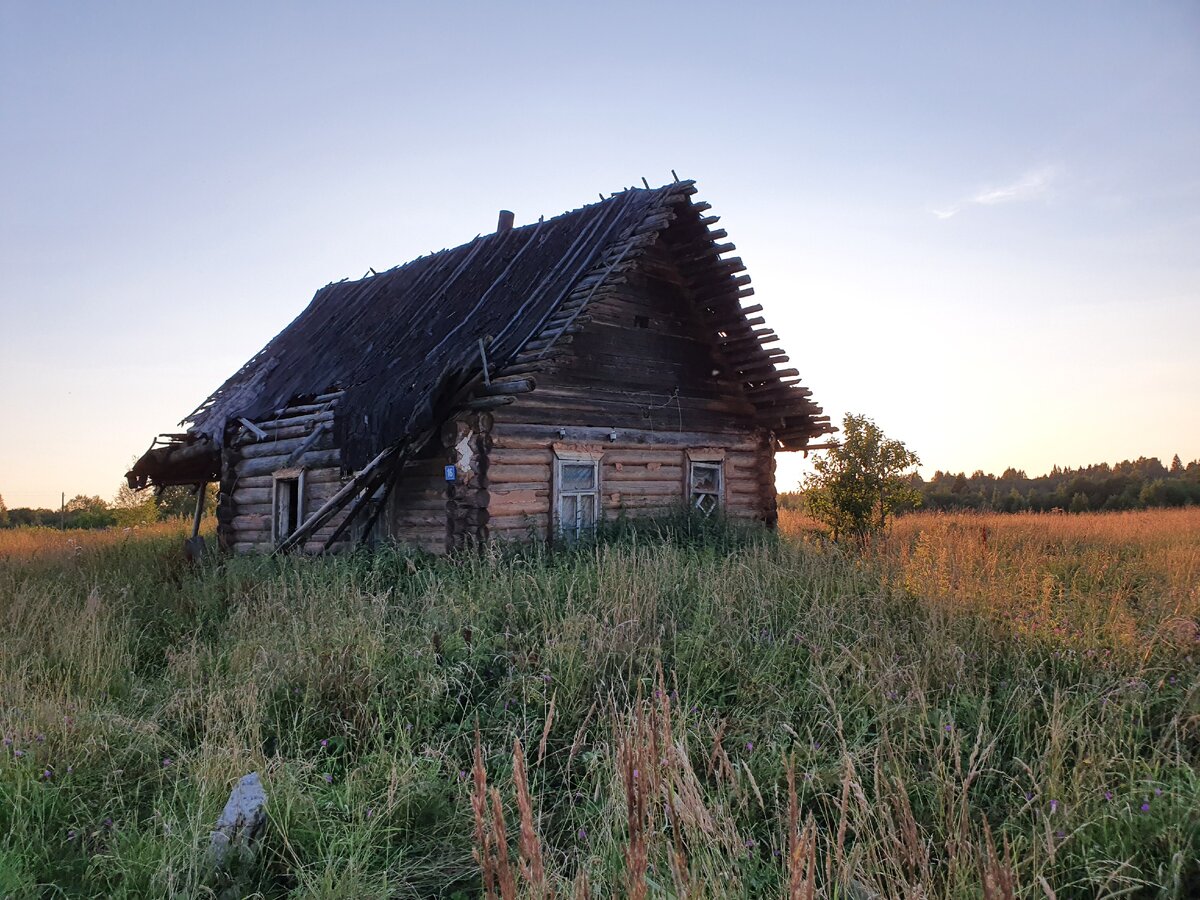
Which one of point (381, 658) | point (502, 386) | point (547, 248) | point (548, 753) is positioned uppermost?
point (547, 248)

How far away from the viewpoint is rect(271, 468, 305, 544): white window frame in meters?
14.3

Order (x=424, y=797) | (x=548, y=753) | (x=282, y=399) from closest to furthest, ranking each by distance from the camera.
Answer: (x=424, y=797) < (x=548, y=753) < (x=282, y=399)

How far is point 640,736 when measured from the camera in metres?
2.33

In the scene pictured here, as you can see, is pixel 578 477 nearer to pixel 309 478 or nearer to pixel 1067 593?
pixel 309 478

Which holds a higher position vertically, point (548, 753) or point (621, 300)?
point (621, 300)

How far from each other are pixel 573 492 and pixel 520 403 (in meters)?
1.68

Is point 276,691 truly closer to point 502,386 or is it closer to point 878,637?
point 878,637

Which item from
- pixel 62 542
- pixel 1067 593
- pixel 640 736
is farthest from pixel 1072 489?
pixel 640 736

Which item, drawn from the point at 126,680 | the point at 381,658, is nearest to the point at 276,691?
the point at 381,658

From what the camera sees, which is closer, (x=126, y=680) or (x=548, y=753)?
(x=548, y=753)

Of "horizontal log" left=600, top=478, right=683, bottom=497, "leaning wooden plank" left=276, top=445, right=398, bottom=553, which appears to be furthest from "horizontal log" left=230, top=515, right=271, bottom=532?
"horizontal log" left=600, top=478, right=683, bottom=497

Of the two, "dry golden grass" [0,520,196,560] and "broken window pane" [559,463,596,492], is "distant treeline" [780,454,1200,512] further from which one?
"dry golden grass" [0,520,196,560]

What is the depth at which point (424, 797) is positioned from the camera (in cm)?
423

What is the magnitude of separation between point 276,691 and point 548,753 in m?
2.05
